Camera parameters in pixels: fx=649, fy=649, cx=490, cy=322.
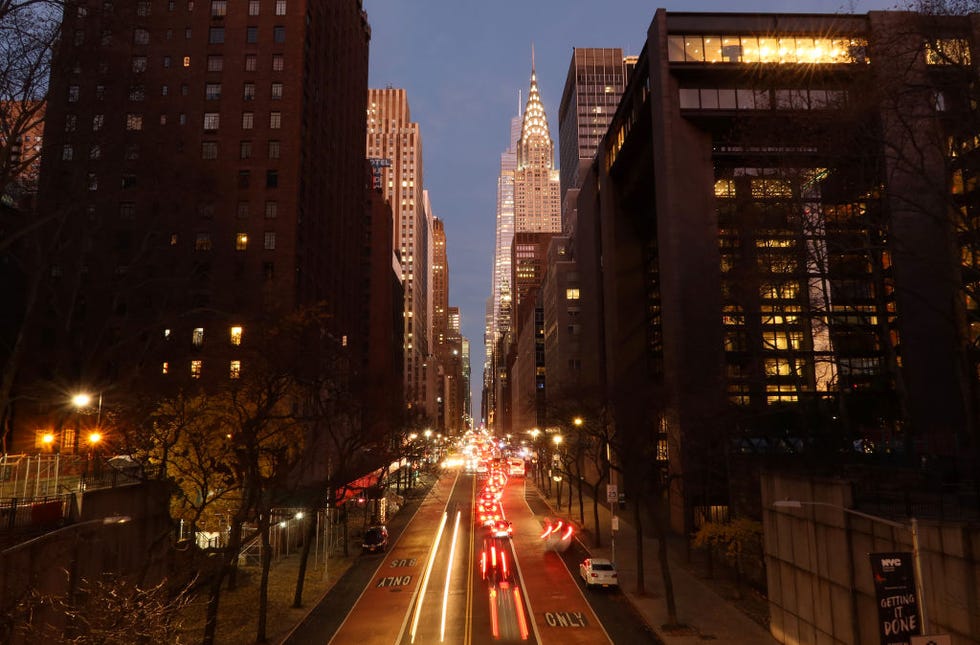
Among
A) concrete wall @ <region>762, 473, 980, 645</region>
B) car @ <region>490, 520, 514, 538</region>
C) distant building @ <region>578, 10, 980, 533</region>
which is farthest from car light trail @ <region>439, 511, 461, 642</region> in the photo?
concrete wall @ <region>762, 473, 980, 645</region>

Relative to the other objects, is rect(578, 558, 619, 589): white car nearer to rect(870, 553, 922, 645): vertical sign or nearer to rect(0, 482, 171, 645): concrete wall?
rect(0, 482, 171, 645): concrete wall

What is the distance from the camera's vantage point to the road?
995 inches

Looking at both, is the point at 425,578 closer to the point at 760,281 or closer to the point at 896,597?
the point at 760,281

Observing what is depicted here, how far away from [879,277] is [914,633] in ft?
43.5

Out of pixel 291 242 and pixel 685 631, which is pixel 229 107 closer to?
pixel 291 242

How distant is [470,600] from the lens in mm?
30438

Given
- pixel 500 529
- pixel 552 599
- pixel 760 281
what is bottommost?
pixel 552 599

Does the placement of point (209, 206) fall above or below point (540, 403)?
above

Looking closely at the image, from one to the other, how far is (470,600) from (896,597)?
20.7 meters

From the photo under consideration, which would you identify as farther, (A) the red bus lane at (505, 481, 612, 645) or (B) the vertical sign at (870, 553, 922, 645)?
(A) the red bus lane at (505, 481, 612, 645)

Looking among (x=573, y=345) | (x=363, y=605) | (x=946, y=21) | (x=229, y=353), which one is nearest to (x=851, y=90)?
(x=946, y=21)

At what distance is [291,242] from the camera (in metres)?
64.1

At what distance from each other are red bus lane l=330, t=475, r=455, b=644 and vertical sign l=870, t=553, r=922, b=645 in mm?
17413

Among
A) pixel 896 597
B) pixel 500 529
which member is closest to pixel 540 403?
pixel 500 529
